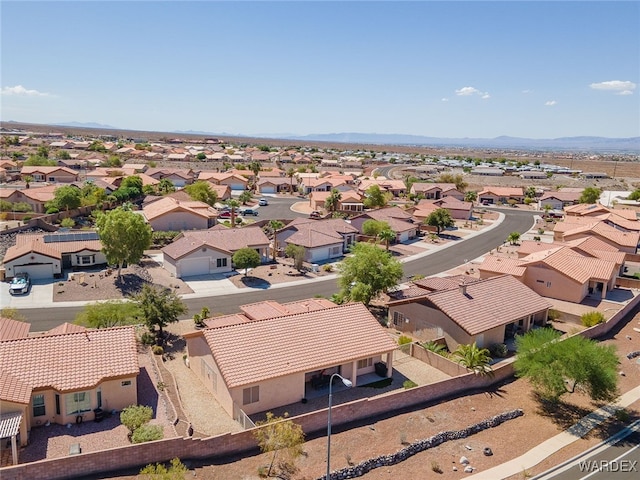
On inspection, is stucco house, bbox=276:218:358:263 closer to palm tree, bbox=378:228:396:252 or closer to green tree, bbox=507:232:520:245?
palm tree, bbox=378:228:396:252

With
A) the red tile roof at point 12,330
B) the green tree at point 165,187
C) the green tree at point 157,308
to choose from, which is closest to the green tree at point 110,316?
the green tree at point 157,308

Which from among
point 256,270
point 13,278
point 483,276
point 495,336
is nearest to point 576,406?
point 495,336

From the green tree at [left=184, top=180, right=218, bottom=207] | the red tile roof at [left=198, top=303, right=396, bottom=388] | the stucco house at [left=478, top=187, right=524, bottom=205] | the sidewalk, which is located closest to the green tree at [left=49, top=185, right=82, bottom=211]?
the green tree at [left=184, top=180, right=218, bottom=207]

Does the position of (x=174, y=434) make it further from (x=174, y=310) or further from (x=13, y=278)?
(x=13, y=278)

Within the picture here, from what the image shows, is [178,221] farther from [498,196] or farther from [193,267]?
[498,196]

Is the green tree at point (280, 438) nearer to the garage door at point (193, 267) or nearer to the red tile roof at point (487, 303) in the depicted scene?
the red tile roof at point (487, 303)

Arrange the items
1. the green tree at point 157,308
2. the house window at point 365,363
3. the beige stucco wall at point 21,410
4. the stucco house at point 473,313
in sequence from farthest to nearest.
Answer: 1. the stucco house at point 473,313
2. the green tree at point 157,308
3. the house window at point 365,363
4. the beige stucco wall at point 21,410

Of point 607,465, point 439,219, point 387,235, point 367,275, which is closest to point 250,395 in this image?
point 607,465
